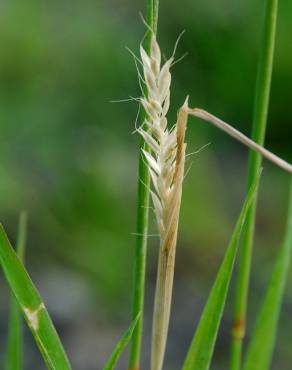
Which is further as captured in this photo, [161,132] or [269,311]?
[269,311]

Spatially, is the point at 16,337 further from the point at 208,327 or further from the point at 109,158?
the point at 109,158

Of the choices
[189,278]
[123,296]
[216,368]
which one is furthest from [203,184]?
[216,368]

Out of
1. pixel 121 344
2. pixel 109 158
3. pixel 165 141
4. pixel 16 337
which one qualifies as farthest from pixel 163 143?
pixel 109 158

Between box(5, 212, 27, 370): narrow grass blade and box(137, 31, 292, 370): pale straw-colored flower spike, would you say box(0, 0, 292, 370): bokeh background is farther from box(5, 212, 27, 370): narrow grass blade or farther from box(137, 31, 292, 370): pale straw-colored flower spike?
box(137, 31, 292, 370): pale straw-colored flower spike

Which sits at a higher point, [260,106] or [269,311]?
[260,106]

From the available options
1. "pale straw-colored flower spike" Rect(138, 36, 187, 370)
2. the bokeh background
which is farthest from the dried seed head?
the bokeh background

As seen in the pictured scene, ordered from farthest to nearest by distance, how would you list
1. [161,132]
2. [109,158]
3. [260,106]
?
[109,158], [260,106], [161,132]

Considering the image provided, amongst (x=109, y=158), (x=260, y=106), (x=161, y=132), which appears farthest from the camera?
(x=109, y=158)
